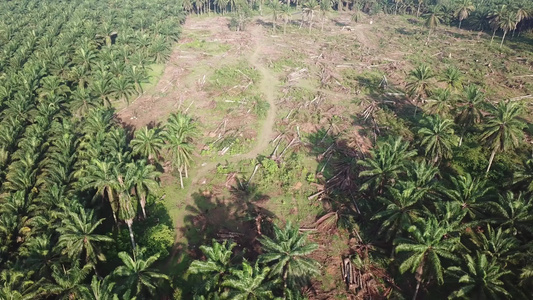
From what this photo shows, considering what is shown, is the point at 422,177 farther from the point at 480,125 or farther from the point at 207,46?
the point at 207,46

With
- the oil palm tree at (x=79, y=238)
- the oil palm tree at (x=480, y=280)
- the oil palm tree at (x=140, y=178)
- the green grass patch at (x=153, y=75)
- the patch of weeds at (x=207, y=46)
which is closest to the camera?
the oil palm tree at (x=480, y=280)

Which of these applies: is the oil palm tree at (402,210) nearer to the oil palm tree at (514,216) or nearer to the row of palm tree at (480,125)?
the oil palm tree at (514,216)

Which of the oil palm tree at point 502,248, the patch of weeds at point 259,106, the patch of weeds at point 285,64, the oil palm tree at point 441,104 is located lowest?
the patch of weeds at point 259,106

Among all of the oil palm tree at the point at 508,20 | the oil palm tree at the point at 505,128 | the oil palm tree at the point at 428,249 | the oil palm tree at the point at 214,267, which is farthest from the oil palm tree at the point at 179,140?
the oil palm tree at the point at 508,20

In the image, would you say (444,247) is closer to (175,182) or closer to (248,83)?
(175,182)

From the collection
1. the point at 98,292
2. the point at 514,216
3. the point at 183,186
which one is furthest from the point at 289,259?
the point at 183,186

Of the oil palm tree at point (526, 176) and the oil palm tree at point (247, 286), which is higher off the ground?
the oil palm tree at point (526, 176)

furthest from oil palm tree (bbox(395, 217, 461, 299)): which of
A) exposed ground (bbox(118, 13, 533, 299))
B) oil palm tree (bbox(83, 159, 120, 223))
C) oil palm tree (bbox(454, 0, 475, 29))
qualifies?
oil palm tree (bbox(454, 0, 475, 29))

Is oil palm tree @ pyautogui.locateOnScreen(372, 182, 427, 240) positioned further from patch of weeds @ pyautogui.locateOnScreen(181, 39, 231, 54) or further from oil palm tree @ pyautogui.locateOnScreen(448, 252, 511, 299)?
patch of weeds @ pyautogui.locateOnScreen(181, 39, 231, 54)
